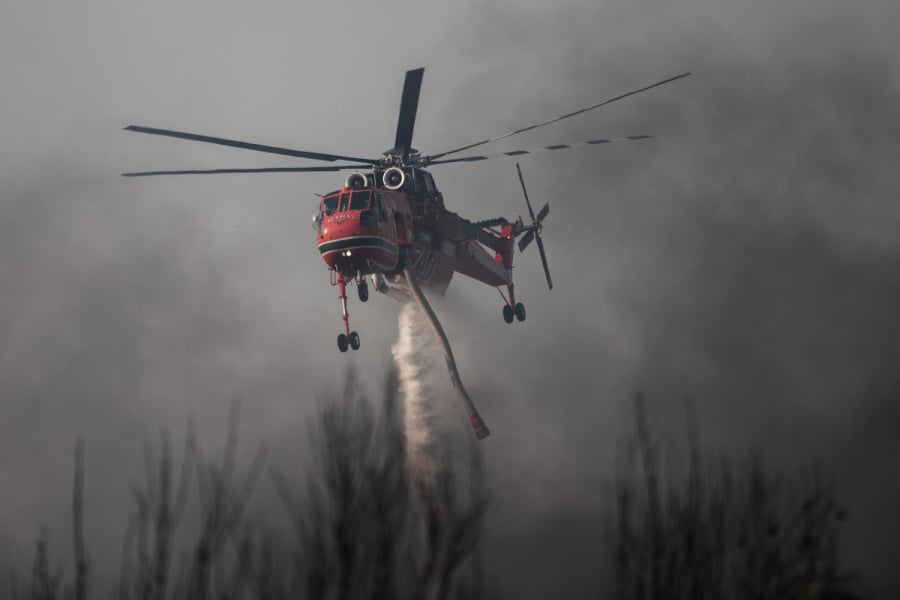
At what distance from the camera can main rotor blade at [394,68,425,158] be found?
48.3 m

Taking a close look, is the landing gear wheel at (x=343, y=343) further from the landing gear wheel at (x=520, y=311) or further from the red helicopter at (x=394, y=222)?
the landing gear wheel at (x=520, y=311)

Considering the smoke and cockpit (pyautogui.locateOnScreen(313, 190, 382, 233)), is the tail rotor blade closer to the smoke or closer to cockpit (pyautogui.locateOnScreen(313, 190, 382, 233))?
the smoke

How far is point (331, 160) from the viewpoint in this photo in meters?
47.5

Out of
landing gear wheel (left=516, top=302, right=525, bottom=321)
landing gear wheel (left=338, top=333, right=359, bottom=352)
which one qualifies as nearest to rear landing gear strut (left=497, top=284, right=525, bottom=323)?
landing gear wheel (left=516, top=302, right=525, bottom=321)

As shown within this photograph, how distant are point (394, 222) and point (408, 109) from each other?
498cm

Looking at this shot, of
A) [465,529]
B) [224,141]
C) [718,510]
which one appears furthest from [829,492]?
[224,141]

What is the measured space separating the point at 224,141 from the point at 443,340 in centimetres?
1247

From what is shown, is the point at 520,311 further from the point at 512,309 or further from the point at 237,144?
the point at 237,144

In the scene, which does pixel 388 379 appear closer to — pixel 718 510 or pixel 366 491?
pixel 366 491

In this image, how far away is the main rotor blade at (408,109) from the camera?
1903 inches

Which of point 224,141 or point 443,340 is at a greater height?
point 224,141

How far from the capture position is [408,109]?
49469mm

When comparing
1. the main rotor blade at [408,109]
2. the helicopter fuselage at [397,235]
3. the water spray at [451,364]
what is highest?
the main rotor blade at [408,109]

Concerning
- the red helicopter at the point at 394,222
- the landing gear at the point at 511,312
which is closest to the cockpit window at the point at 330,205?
the red helicopter at the point at 394,222
